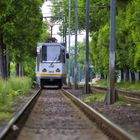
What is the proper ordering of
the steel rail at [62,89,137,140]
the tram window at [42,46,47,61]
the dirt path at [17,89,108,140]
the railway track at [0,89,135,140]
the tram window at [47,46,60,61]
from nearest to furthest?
the steel rail at [62,89,137,140]
the railway track at [0,89,135,140]
the dirt path at [17,89,108,140]
the tram window at [42,46,47,61]
the tram window at [47,46,60,61]

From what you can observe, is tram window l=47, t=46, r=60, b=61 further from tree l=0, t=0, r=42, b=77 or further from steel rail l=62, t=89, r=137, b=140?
steel rail l=62, t=89, r=137, b=140

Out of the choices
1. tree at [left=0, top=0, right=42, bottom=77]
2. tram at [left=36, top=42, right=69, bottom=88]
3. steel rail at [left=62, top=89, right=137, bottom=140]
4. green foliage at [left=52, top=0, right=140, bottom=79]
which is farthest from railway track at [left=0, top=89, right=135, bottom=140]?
tram at [left=36, top=42, right=69, bottom=88]

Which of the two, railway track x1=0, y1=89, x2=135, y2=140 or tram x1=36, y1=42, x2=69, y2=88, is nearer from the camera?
railway track x1=0, y1=89, x2=135, y2=140

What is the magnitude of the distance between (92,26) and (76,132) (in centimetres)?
5799

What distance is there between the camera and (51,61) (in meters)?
48.1

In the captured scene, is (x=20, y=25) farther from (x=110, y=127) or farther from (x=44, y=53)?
(x=110, y=127)

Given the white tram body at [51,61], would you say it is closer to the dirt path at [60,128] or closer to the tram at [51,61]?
the tram at [51,61]

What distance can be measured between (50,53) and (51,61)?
0.75 meters

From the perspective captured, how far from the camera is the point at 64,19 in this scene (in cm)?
8881

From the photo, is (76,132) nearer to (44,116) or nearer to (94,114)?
(94,114)

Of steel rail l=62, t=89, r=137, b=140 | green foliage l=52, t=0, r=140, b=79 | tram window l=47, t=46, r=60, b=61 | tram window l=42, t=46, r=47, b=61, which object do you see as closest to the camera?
steel rail l=62, t=89, r=137, b=140

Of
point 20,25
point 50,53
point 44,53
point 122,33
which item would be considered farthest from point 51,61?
point 122,33

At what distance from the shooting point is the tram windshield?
47594mm

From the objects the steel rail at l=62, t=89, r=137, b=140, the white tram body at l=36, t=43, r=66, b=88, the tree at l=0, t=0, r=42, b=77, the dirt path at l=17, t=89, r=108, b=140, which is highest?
the tree at l=0, t=0, r=42, b=77
